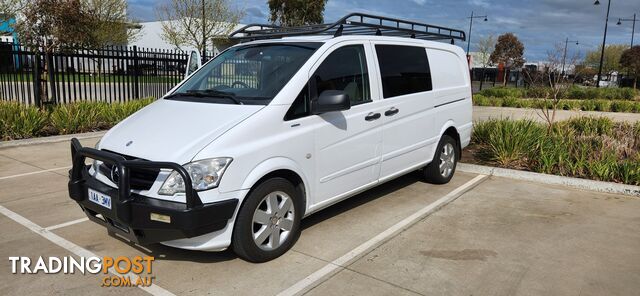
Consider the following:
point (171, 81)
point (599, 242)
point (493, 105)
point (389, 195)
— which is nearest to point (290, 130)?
point (389, 195)

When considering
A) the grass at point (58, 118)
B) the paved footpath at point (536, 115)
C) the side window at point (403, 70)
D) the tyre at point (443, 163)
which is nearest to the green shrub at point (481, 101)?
the paved footpath at point (536, 115)

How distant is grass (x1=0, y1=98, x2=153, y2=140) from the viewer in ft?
29.0

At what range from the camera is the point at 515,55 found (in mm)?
46469

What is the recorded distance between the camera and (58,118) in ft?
31.4

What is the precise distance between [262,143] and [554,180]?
4970 mm

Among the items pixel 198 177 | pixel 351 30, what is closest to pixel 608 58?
pixel 351 30

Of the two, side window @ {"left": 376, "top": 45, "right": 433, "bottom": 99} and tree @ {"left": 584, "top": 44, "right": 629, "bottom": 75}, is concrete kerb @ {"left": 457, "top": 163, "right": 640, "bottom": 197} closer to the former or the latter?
side window @ {"left": 376, "top": 45, "right": 433, "bottom": 99}

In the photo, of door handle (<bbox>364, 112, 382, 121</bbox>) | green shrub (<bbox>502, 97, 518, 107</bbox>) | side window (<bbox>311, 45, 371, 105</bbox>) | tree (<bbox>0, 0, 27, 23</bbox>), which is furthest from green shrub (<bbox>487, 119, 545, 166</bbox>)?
tree (<bbox>0, 0, 27, 23</bbox>)

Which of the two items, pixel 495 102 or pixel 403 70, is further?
pixel 495 102

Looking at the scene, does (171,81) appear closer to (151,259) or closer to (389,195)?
(389,195)

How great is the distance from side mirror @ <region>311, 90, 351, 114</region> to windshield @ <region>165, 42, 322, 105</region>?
1.11ft

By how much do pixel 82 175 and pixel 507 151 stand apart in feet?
20.2

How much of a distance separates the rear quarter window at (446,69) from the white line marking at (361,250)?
1.47 metres

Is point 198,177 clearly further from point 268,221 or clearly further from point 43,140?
point 43,140
